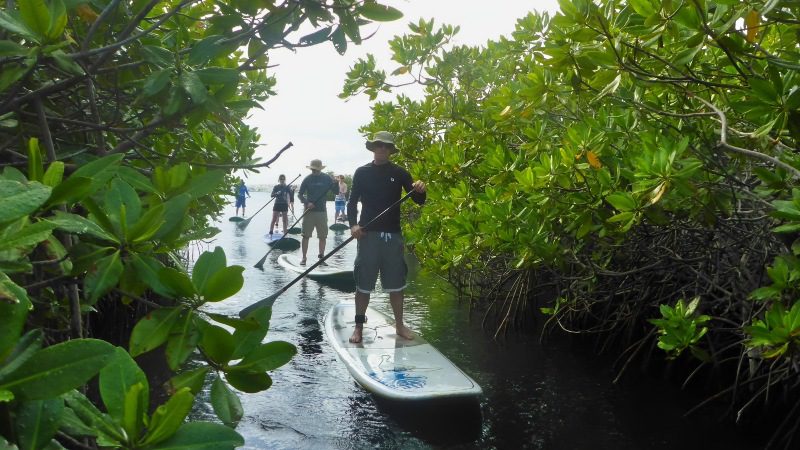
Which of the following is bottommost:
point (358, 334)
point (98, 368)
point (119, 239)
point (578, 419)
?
point (578, 419)

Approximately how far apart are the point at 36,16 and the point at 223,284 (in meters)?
0.62

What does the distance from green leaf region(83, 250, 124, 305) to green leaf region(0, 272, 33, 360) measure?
0.99ft

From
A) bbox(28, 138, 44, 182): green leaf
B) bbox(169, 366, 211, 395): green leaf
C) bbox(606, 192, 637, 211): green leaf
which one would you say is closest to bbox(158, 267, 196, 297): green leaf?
bbox(169, 366, 211, 395): green leaf

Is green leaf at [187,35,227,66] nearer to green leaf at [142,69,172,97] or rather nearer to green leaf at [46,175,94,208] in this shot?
green leaf at [142,69,172,97]

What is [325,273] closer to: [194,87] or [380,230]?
[380,230]

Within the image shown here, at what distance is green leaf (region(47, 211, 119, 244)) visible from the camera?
1.02m

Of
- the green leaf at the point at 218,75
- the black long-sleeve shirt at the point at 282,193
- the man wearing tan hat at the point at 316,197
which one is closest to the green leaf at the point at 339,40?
the green leaf at the point at 218,75

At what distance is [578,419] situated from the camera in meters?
4.62

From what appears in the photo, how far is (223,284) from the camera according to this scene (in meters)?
1.19

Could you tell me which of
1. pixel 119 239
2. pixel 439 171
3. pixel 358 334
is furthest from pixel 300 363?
pixel 119 239

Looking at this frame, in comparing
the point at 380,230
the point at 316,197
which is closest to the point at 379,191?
the point at 380,230

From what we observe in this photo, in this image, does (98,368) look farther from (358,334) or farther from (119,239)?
(358,334)

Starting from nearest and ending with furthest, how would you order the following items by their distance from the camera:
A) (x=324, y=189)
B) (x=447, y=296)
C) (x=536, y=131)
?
(x=536, y=131)
(x=447, y=296)
(x=324, y=189)

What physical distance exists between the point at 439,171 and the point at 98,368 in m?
5.78
